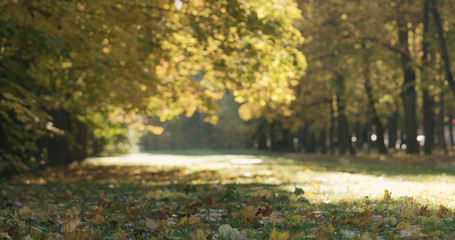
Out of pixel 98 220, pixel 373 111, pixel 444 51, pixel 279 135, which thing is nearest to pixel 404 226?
pixel 98 220

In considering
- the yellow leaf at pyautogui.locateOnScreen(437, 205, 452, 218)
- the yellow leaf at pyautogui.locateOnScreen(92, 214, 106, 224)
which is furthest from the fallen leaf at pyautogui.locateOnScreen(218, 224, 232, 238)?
the yellow leaf at pyautogui.locateOnScreen(437, 205, 452, 218)

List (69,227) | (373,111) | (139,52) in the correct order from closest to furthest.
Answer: (69,227), (139,52), (373,111)

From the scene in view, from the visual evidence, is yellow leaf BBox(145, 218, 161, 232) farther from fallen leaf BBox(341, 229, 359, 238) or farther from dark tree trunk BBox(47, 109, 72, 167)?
dark tree trunk BBox(47, 109, 72, 167)

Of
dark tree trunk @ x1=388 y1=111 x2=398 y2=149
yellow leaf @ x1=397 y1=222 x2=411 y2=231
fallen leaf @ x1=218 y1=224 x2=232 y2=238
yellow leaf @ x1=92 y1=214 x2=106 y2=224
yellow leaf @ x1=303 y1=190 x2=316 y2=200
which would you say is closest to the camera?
yellow leaf @ x1=397 y1=222 x2=411 y2=231

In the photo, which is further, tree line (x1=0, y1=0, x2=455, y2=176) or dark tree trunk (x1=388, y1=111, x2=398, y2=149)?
dark tree trunk (x1=388, y1=111, x2=398, y2=149)

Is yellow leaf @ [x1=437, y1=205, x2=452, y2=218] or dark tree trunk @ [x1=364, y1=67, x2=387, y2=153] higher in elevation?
dark tree trunk @ [x1=364, y1=67, x2=387, y2=153]

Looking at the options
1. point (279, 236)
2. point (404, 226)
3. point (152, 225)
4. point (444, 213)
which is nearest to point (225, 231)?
point (279, 236)

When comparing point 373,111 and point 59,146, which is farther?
point 373,111

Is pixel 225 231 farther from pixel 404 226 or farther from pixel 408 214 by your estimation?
pixel 408 214

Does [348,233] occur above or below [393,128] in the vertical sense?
below

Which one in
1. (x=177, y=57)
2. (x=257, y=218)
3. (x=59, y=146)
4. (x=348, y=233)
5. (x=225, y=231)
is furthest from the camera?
(x=59, y=146)

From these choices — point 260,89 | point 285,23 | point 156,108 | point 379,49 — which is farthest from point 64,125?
point 379,49

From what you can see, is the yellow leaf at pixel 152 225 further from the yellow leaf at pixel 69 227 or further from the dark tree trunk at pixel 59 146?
the dark tree trunk at pixel 59 146

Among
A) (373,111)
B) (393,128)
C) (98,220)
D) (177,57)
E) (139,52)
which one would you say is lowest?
(98,220)
